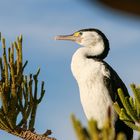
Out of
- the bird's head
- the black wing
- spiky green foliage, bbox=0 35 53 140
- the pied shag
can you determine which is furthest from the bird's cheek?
spiky green foliage, bbox=0 35 53 140

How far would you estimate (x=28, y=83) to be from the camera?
469cm

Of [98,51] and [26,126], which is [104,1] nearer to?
[26,126]

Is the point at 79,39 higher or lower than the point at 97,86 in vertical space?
higher

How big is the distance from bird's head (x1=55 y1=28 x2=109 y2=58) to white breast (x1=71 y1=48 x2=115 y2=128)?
2.35 ft

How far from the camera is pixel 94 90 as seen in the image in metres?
6.61

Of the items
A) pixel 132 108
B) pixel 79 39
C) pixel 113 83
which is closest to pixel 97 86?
pixel 113 83

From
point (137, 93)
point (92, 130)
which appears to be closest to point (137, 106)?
point (137, 93)

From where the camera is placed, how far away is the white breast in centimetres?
662

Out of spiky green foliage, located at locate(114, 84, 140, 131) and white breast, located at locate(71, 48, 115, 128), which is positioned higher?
spiky green foliage, located at locate(114, 84, 140, 131)

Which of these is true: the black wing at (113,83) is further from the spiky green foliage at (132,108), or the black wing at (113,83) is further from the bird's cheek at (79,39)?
the spiky green foliage at (132,108)

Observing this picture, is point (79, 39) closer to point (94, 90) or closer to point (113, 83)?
point (113, 83)

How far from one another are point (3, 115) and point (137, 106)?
2112 millimetres

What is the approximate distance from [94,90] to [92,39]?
1461 millimetres

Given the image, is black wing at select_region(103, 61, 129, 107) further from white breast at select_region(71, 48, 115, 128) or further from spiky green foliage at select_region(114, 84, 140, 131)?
spiky green foliage at select_region(114, 84, 140, 131)
